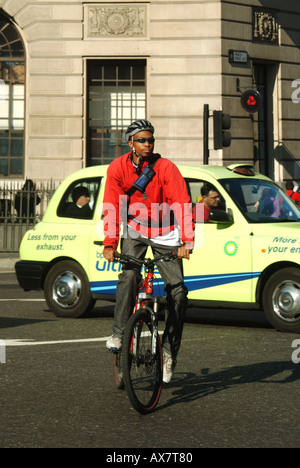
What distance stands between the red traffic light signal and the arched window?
5999 mm

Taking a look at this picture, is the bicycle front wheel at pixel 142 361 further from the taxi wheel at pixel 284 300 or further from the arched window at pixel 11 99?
the arched window at pixel 11 99

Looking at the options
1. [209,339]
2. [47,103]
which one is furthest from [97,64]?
[209,339]

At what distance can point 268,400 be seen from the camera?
6.21 meters

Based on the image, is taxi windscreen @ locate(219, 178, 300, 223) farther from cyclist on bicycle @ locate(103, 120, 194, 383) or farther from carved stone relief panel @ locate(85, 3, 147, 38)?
carved stone relief panel @ locate(85, 3, 147, 38)

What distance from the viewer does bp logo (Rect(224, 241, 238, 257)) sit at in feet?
31.6

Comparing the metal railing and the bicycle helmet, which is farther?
the metal railing

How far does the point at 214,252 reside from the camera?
9703mm

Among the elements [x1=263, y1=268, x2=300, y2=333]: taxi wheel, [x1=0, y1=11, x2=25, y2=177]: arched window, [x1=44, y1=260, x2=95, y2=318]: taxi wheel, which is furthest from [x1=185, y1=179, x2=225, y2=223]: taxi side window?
[x1=0, y1=11, x2=25, y2=177]: arched window

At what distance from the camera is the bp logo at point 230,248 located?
9.62 meters

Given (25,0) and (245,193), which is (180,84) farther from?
(245,193)

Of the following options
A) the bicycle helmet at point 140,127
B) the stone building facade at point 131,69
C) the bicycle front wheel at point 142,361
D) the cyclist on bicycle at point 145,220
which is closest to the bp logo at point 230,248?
the cyclist on bicycle at point 145,220

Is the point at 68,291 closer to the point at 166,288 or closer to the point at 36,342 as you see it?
the point at 36,342

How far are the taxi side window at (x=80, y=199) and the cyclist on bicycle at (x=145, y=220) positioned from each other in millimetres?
4124

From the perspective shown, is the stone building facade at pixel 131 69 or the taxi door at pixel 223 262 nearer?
the taxi door at pixel 223 262
